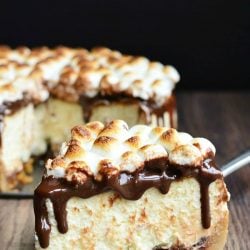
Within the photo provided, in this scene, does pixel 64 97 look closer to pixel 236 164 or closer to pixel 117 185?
pixel 236 164

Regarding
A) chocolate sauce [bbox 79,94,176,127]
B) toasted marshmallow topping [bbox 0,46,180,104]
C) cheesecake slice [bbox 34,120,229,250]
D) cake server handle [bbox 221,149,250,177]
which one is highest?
toasted marshmallow topping [bbox 0,46,180,104]

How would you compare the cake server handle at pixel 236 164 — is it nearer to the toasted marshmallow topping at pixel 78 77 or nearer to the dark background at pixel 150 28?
the toasted marshmallow topping at pixel 78 77

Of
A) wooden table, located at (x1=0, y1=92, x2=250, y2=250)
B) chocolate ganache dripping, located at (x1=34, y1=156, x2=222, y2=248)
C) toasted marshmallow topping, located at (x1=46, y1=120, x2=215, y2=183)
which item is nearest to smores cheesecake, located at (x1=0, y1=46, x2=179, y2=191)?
wooden table, located at (x1=0, y1=92, x2=250, y2=250)

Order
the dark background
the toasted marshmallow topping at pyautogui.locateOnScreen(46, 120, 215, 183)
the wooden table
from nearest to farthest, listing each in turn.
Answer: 1. the toasted marshmallow topping at pyautogui.locateOnScreen(46, 120, 215, 183)
2. the wooden table
3. the dark background

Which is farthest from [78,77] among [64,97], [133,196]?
[133,196]

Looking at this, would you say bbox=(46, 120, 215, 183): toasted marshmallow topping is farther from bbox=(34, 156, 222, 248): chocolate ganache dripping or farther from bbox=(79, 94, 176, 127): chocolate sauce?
bbox=(79, 94, 176, 127): chocolate sauce

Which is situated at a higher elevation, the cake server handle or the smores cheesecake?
the smores cheesecake
